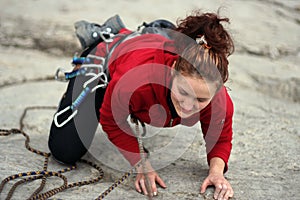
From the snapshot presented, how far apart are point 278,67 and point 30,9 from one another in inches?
87.4

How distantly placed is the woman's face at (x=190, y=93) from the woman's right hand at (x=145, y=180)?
0.29 metres

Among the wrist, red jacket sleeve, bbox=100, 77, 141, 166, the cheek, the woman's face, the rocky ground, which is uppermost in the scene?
the woman's face

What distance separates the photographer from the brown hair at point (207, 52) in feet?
5.20

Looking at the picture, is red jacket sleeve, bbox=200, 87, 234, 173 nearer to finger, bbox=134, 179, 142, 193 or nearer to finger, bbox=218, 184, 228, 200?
finger, bbox=218, 184, 228, 200

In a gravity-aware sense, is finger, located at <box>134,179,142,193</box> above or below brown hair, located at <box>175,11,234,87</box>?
below

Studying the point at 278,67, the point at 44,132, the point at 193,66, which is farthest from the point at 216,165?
the point at 278,67

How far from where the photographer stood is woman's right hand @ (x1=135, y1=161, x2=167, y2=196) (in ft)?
5.82

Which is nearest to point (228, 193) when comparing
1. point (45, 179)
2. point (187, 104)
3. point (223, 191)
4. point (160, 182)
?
point (223, 191)

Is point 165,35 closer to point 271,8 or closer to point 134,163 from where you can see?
point 134,163

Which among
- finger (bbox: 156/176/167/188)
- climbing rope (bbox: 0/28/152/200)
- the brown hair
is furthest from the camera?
finger (bbox: 156/176/167/188)

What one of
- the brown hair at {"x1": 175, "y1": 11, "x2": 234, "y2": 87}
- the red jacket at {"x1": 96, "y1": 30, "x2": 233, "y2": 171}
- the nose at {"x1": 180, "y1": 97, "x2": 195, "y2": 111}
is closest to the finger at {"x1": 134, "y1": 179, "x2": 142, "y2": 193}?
the red jacket at {"x1": 96, "y1": 30, "x2": 233, "y2": 171}

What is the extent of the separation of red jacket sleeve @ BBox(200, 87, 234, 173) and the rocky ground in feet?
0.41

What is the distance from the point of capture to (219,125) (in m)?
1.86

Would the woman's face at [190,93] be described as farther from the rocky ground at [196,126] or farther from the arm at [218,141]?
the rocky ground at [196,126]
